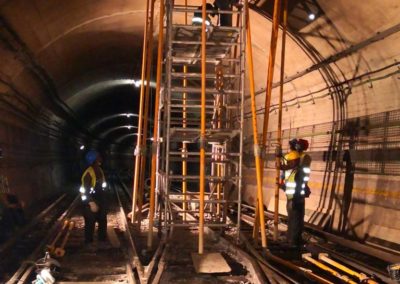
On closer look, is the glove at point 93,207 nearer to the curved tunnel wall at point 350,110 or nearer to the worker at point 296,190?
the worker at point 296,190

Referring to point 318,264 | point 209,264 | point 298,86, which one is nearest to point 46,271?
point 209,264

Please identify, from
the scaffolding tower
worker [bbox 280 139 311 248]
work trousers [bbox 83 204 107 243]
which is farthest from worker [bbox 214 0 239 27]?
work trousers [bbox 83 204 107 243]

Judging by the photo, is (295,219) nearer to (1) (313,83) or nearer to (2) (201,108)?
(2) (201,108)

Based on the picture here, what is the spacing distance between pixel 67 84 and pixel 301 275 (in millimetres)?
10904

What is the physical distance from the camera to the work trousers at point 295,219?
285 inches

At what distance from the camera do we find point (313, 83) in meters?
9.99

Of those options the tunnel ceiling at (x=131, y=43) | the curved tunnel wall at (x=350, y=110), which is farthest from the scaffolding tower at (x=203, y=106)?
the curved tunnel wall at (x=350, y=110)

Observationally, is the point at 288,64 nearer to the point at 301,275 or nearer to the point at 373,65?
the point at 373,65

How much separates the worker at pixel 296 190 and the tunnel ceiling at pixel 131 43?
1.99 metres

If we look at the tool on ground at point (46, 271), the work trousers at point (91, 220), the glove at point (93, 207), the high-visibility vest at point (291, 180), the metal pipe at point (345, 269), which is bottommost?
the tool on ground at point (46, 271)

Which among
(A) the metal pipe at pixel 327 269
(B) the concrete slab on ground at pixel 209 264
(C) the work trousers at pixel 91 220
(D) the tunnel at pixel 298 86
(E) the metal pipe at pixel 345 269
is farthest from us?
(C) the work trousers at pixel 91 220

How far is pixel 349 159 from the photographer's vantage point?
9.06 metres

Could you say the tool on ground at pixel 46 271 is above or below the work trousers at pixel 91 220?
below

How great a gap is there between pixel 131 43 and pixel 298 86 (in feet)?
16.3
